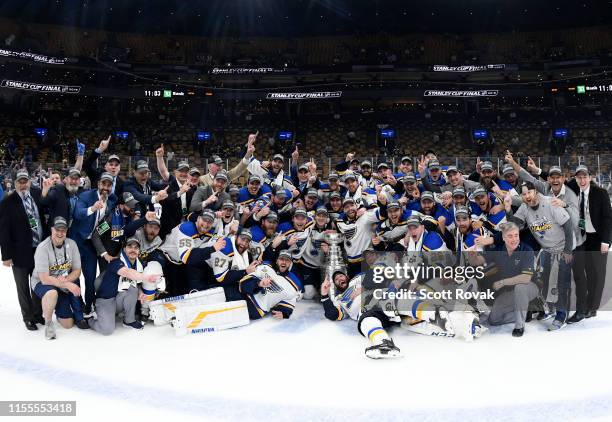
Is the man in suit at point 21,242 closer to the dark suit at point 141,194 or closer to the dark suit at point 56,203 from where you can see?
the dark suit at point 56,203

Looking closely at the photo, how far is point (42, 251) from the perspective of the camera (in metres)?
5.81

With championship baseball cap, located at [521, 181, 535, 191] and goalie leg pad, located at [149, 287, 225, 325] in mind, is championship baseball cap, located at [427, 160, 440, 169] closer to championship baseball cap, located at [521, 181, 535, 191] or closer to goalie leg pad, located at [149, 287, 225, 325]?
championship baseball cap, located at [521, 181, 535, 191]

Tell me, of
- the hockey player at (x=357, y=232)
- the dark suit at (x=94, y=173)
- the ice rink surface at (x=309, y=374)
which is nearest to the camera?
the ice rink surface at (x=309, y=374)

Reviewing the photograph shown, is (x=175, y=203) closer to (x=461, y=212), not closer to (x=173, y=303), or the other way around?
(x=173, y=303)

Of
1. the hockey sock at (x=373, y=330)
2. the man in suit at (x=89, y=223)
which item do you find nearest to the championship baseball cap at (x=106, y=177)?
the man in suit at (x=89, y=223)

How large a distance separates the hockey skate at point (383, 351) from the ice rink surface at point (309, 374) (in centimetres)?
8

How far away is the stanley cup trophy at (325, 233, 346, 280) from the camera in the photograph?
22.5 ft

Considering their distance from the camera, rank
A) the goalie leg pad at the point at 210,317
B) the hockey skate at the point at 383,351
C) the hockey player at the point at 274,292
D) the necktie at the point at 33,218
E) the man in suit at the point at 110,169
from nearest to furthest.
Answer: the hockey skate at the point at 383,351 < the goalie leg pad at the point at 210,317 < the necktie at the point at 33,218 < the hockey player at the point at 274,292 < the man in suit at the point at 110,169

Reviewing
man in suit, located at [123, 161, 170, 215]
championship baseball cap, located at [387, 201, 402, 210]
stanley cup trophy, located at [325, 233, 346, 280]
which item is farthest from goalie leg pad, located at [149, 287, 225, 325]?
championship baseball cap, located at [387, 201, 402, 210]

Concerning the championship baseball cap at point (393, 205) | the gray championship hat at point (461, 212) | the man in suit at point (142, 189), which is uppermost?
the man in suit at point (142, 189)

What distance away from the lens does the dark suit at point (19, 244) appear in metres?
6.05

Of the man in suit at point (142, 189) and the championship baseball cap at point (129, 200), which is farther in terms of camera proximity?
the man in suit at point (142, 189)

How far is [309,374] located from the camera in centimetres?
476

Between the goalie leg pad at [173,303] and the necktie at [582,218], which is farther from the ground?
the necktie at [582,218]
